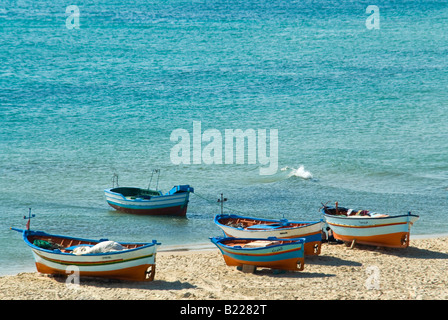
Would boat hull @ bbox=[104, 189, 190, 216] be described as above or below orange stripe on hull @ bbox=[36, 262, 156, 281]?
above

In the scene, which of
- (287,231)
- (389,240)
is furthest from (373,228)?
(287,231)

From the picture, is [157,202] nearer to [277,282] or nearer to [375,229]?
[375,229]

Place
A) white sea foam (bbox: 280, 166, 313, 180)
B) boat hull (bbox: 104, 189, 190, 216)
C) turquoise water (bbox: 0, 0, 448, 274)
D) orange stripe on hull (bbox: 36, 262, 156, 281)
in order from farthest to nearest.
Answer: white sea foam (bbox: 280, 166, 313, 180) < turquoise water (bbox: 0, 0, 448, 274) < boat hull (bbox: 104, 189, 190, 216) < orange stripe on hull (bbox: 36, 262, 156, 281)

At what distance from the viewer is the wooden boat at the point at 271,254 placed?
69.7ft

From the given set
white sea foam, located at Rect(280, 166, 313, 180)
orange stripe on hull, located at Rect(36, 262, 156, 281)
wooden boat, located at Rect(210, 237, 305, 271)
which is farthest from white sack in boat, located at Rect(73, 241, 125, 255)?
white sea foam, located at Rect(280, 166, 313, 180)

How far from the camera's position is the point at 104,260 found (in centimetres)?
2017

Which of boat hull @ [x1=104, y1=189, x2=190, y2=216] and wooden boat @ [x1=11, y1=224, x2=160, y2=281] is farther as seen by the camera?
boat hull @ [x1=104, y1=189, x2=190, y2=216]

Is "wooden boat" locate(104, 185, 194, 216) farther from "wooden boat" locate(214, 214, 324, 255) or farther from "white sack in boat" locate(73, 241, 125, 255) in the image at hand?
"white sack in boat" locate(73, 241, 125, 255)

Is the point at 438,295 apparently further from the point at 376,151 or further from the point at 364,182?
the point at 376,151

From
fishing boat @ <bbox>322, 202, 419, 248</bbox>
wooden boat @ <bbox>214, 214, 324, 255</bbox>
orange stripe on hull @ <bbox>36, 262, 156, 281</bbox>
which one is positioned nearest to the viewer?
orange stripe on hull @ <bbox>36, 262, 156, 281</bbox>

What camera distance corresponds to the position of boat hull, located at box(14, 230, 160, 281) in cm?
2016

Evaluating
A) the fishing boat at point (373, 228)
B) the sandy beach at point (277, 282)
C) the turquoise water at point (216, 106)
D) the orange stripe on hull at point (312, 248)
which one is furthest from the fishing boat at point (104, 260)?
the fishing boat at point (373, 228)

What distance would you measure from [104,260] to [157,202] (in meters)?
9.18

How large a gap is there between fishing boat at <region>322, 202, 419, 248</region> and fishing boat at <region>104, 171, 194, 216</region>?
6.88m
